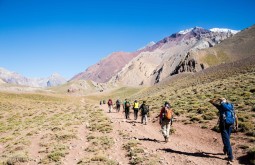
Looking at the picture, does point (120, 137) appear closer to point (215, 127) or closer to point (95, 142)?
point (95, 142)

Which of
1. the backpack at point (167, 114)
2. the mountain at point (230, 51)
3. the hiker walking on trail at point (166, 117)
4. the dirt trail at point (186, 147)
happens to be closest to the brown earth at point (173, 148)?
the dirt trail at point (186, 147)

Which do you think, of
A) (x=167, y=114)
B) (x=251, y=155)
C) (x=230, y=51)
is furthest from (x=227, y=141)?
(x=230, y=51)

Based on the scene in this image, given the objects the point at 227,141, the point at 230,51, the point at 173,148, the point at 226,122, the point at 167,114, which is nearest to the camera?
the point at 227,141

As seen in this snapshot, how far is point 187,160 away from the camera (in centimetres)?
1156

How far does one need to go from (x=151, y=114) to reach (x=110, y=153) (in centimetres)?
1760

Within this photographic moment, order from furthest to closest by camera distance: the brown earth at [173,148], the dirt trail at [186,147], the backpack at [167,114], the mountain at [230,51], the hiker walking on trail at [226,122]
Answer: the mountain at [230,51] < the backpack at [167,114] < the brown earth at [173,148] < the dirt trail at [186,147] < the hiker walking on trail at [226,122]

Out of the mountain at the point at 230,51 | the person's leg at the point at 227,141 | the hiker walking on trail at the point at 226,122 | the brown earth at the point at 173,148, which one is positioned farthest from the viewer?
the mountain at the point at 230,51

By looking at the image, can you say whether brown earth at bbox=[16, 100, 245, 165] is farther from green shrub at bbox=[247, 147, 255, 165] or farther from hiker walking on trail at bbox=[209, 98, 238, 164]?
hiker walking on trail at bbox=[209, 98, 238, 164]

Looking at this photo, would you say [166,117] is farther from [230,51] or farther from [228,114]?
[230,51]

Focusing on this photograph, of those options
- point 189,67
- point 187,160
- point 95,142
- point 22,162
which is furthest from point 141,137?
point 189,67

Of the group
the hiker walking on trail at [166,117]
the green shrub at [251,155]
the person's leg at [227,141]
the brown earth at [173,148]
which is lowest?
the brown earth at [173,148]

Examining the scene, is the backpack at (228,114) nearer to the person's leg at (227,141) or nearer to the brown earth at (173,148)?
the person's leg at (227,141)

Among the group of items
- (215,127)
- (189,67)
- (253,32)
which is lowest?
(215,127)

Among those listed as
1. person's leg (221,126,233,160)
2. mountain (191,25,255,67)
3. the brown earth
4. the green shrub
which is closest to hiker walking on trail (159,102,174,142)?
the brown earth
